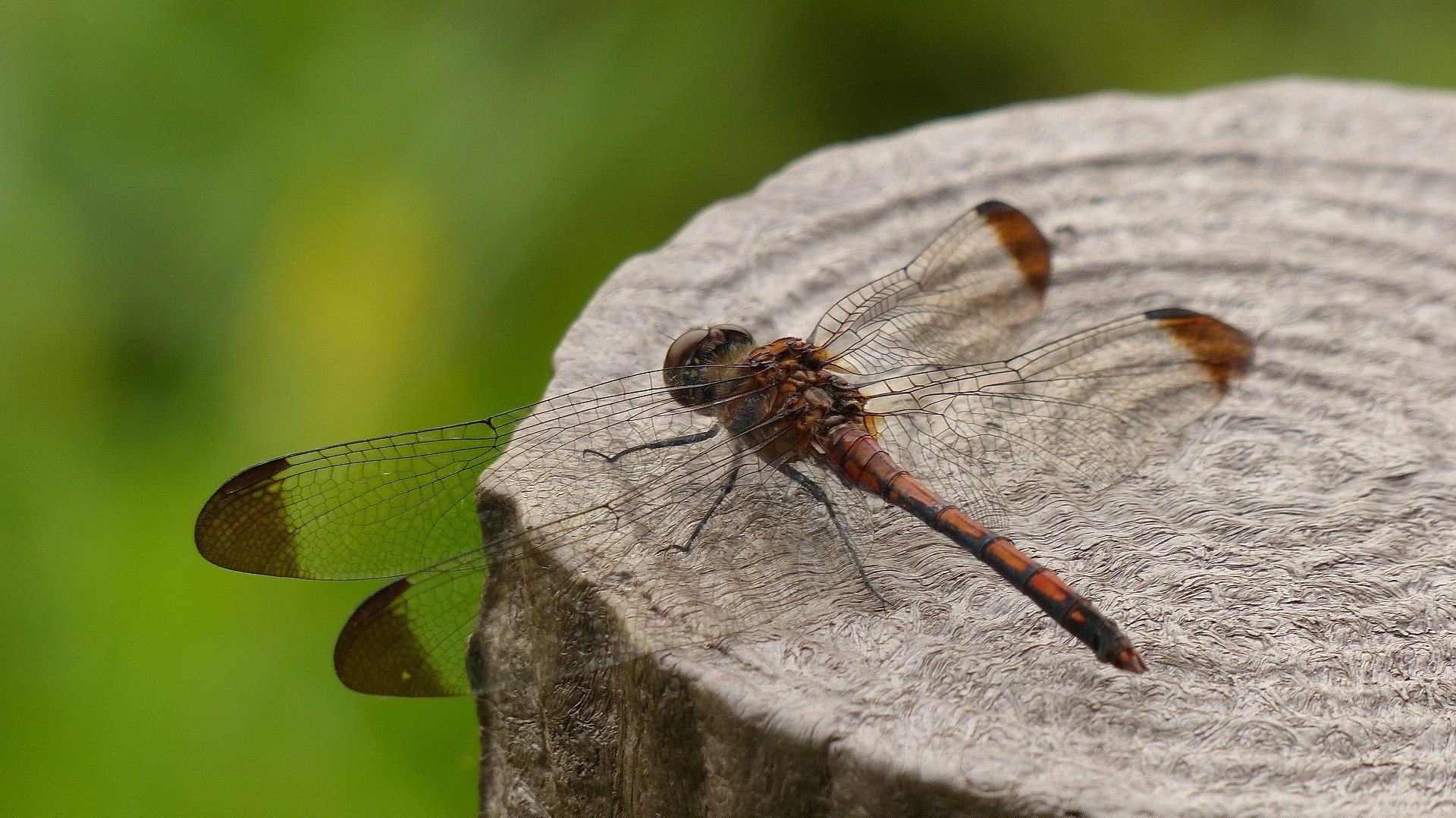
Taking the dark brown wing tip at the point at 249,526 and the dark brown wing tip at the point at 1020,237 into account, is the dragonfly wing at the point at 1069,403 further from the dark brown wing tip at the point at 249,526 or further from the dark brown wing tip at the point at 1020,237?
the dark brown wing tip at the point at 249,526

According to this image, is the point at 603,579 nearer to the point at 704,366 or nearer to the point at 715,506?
the point at 715,506

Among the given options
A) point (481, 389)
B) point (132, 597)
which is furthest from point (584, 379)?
point (132, 597)

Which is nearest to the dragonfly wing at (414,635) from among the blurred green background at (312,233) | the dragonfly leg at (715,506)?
the dragonfly leg at (715,506)

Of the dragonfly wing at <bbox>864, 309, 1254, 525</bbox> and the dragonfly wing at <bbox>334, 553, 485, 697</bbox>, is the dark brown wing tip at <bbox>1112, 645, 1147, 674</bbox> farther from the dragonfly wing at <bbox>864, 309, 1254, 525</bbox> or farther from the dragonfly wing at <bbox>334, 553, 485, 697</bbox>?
the dragonfly wing at <bbox>334, 553, 485, 697</bbox>

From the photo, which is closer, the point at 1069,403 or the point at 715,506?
the point at 715,506

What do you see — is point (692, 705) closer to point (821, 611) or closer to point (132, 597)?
point (821, 611)

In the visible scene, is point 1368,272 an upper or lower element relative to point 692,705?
upper

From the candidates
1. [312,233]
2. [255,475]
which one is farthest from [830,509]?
[312,233]
